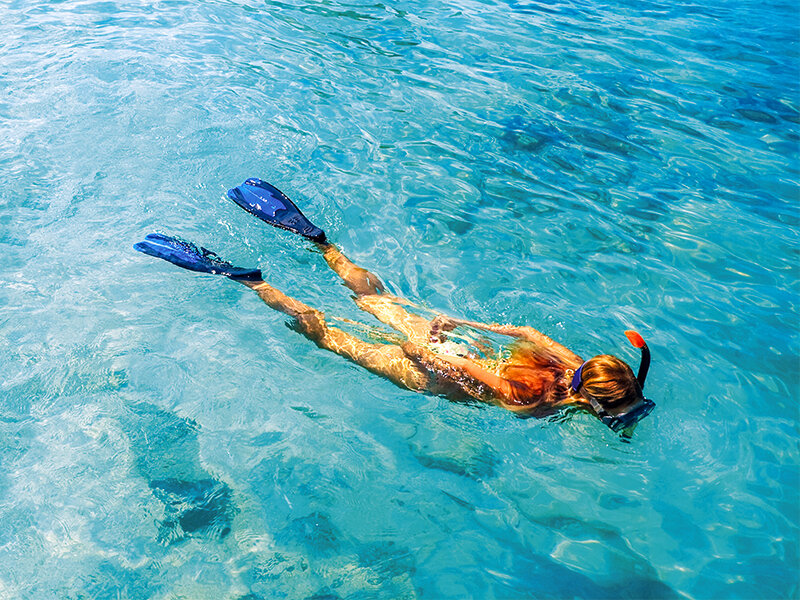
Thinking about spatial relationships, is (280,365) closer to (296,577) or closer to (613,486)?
(296,577)

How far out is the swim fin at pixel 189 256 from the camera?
4.92 meters

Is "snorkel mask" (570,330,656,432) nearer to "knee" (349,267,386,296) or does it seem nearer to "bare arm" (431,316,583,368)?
Answer: "bare arm" (431,316,583,368)

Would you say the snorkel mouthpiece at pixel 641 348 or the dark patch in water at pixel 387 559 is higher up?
the snorkel mouthpiece at pixel 641 348

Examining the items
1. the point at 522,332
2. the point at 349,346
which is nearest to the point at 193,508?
the point at 349,346

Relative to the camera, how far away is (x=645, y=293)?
5.43 metres

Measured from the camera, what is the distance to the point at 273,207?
5562 millimetres

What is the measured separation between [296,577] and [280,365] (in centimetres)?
156

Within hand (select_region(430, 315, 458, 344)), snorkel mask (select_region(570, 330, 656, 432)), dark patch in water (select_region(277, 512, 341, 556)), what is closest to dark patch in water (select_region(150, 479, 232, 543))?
dark patch in water (select_region(277, 512, 341, 556))

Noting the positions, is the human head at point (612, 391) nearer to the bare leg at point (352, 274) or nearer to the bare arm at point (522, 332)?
the bare arm at point (522, 332)

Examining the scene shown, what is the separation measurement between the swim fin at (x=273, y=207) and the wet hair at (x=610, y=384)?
8.73ft

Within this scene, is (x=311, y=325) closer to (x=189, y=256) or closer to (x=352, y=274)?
(x=352, y=274)

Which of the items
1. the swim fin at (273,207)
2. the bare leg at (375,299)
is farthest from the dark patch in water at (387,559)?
the swim fin at (273,207)

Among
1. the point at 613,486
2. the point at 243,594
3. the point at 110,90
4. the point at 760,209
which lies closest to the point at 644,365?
the point at 613,486

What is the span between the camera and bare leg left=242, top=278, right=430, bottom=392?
438cm
